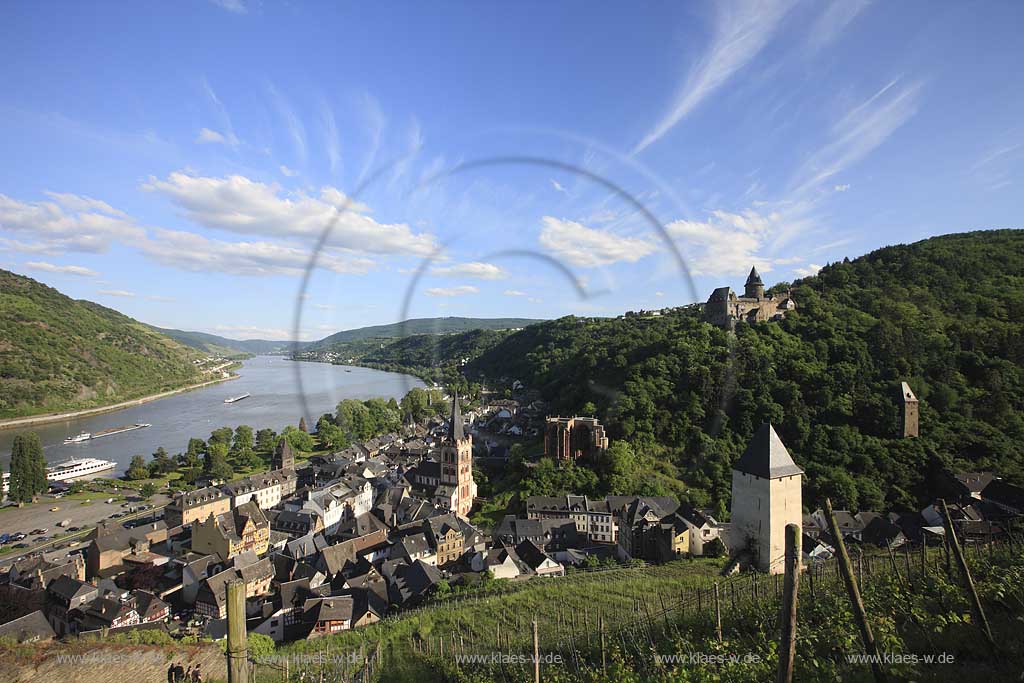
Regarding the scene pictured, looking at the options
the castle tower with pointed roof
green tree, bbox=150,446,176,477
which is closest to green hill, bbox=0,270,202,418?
green tree, bbox=150,446,176,477

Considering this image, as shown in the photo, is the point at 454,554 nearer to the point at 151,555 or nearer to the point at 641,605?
the point at 641,605

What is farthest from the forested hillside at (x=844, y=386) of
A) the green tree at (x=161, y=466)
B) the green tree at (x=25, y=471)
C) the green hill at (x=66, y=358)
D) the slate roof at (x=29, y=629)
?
the green hill at (x=66, y=358)

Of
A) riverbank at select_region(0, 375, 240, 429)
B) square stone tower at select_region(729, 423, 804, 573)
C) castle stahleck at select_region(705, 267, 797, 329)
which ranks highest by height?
castle stahleck at select_region(705, 267, 797, 329)

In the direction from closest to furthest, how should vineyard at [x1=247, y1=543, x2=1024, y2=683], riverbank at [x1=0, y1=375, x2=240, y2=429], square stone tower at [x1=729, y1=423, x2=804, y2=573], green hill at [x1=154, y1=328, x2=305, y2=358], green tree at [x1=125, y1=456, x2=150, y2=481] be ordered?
1. vineyard at [x1=247, y1=543, x2=1024, y2=683]
2. square stone tower at [x1=729, y1=423, x2=804, y2=573]
3. green tree at [x1=125, y1=456, x2=150, y2=481]
4. riverbank at [x1=0, y1=375, x2=240, y2=429]
5. green hill at [x1=154, y1=328, x2=305, y2=358]

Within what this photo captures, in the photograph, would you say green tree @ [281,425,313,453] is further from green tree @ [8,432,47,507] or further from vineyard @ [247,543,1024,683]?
vineyard @ [247,543,1024,683]

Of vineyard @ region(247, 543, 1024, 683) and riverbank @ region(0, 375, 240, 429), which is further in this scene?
riverbank @ region(0, 375, 240, 429)

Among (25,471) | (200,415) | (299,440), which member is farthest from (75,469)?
(200,415)

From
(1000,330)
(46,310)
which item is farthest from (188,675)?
(46,310)
